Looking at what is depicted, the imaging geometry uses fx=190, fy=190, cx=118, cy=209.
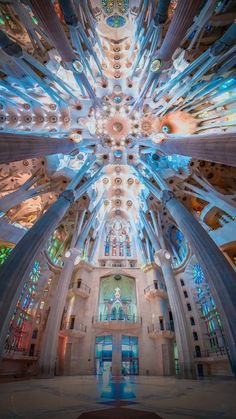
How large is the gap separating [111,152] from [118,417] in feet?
74.8

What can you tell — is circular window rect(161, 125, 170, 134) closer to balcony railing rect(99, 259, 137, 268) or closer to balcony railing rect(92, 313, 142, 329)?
balcony railing rect(99, 259, 137, 268)

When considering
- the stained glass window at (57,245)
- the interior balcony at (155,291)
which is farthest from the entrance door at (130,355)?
the stained glass window at (57,245)

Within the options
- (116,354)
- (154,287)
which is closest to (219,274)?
(154,287)

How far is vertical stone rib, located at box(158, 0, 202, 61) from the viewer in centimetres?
1033

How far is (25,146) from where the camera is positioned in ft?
33.6

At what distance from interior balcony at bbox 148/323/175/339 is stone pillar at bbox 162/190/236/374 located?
1259cm

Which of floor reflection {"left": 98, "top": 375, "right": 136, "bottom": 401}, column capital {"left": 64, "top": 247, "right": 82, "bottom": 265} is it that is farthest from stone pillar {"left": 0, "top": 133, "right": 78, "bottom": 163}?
column capital {"left": 64, "top": 247, "right": 82, "bottom": 265}

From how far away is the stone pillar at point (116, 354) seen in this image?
1948cm

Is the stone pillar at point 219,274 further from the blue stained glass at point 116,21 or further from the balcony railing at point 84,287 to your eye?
the blue stained glass at point 116,21

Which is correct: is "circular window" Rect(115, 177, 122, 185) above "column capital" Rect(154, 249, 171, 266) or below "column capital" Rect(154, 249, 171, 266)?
above

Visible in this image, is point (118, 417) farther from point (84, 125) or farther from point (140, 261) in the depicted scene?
point (140, 261)

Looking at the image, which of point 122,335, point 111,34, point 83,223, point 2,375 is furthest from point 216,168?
point 2,375

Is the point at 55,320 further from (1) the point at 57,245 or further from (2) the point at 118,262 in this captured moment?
(2) the point at 118,262

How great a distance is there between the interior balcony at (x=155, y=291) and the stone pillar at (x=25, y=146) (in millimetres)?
18256
